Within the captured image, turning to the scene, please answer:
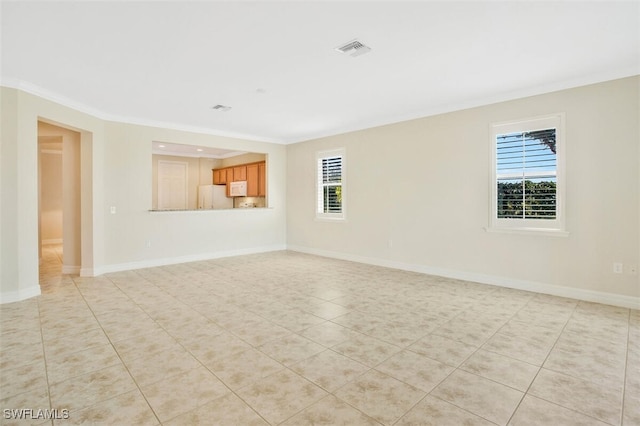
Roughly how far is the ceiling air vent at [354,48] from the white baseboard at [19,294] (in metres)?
4.67

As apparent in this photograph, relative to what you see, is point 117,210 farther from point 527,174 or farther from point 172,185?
point 527,174

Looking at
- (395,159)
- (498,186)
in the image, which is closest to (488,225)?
(498,186)

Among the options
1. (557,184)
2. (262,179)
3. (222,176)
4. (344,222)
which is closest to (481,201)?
(557,184)

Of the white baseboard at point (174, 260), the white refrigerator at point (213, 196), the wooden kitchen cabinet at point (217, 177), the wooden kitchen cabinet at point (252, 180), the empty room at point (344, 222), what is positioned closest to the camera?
the empty room at point (344, 222)

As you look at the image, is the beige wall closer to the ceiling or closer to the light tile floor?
the ceiling

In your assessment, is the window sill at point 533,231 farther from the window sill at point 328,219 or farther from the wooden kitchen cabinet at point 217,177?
the wooden kitchen cabinet at point 217,177

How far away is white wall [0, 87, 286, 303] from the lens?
12.8 feet

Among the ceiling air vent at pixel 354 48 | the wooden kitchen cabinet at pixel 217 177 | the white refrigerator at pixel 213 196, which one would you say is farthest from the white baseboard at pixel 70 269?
the ceiling air vent at pixel 354 48

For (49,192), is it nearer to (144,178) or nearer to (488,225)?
(144,178)

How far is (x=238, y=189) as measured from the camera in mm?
8656

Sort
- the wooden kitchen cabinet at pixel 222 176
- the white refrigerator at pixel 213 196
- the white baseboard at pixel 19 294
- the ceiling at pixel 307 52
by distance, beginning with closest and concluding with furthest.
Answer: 1. the ceiling at pixel 307 52
2. the white baseboard at pixel 19 294
3. the wooden kitchen cabinet at pixel 222 176
4. the white refrigerator at pixel 213 196

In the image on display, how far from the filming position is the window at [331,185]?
6.71 metres

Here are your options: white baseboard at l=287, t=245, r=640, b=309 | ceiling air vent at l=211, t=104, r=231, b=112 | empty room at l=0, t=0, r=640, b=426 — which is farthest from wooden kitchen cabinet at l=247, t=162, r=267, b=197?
white baseboard at l=287, t=245, r=640, b=309

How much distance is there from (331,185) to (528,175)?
369 centimetres
